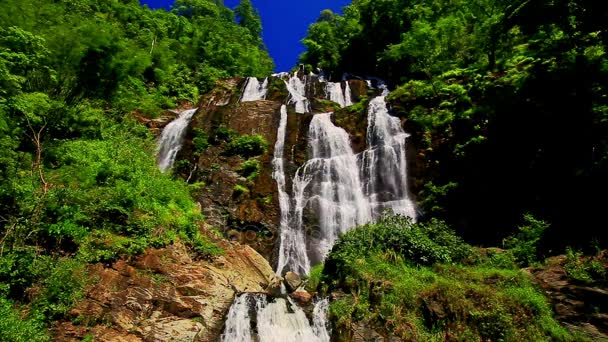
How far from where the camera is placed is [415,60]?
92.1 ft

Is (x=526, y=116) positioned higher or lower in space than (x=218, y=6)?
lower

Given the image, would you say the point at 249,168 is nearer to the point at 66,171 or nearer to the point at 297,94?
the point at 66,171

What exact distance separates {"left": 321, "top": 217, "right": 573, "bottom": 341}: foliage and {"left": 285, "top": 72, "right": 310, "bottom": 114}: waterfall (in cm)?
1594

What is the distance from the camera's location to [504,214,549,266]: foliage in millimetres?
10951

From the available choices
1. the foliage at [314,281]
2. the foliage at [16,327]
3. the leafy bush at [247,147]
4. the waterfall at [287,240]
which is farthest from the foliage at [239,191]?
the foliage at [16,327]

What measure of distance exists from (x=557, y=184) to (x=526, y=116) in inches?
121

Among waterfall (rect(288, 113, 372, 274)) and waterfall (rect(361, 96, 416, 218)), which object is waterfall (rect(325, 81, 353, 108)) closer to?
waterfall (rect(361, 96, 416, 218))

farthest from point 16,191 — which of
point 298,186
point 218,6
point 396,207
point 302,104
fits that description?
point 218,6

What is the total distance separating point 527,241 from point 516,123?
5.56 meters

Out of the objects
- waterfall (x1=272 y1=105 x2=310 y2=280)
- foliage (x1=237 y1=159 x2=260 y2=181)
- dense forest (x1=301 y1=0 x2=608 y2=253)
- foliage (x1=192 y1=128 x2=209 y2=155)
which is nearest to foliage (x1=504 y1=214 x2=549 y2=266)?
dense forest (x1=301 y1=0 x2=608 y2=253)

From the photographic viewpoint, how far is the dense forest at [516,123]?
11.3m

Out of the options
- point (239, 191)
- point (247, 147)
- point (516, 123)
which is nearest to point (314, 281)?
point (239, 191)

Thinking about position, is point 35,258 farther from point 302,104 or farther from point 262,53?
point 262,53

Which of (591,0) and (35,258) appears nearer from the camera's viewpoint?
(35,258)
